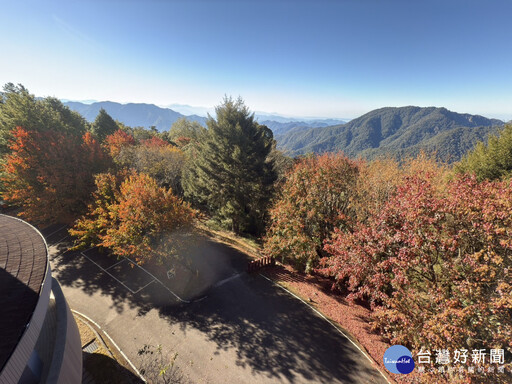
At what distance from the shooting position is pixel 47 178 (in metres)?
19.8

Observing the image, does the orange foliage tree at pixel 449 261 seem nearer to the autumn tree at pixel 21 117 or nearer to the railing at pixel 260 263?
the railing at pixel 260 263

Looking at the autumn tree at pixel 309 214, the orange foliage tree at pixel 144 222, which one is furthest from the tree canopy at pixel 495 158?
the orange foliage tree at pixel 144 222

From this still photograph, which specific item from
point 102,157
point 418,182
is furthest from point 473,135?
point 102,157

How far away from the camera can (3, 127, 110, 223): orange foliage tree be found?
2005cm

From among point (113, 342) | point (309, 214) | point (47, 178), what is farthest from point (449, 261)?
point (47, 178)

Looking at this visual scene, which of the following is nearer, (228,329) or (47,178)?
(228,329)

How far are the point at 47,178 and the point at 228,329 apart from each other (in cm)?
2138

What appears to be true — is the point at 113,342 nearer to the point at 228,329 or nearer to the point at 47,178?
the point at 228,329

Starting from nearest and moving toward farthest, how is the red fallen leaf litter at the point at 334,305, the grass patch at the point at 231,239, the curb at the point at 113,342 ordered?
the curb at the point at 113,342 < the red fallen leaf litter at the point at 334,305 < the grass patch at the point at 231,239

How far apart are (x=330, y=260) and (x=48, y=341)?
51.8ft

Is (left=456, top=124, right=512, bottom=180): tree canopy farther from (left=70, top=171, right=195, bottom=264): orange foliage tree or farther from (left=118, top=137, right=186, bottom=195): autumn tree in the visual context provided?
(left=118, top=137, right=186, bottom=195): autumn tree

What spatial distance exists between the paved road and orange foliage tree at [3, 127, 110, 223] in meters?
5.74

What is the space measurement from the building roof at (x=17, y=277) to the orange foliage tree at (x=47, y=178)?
7600mm

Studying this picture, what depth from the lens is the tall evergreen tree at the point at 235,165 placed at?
23.5 metres
